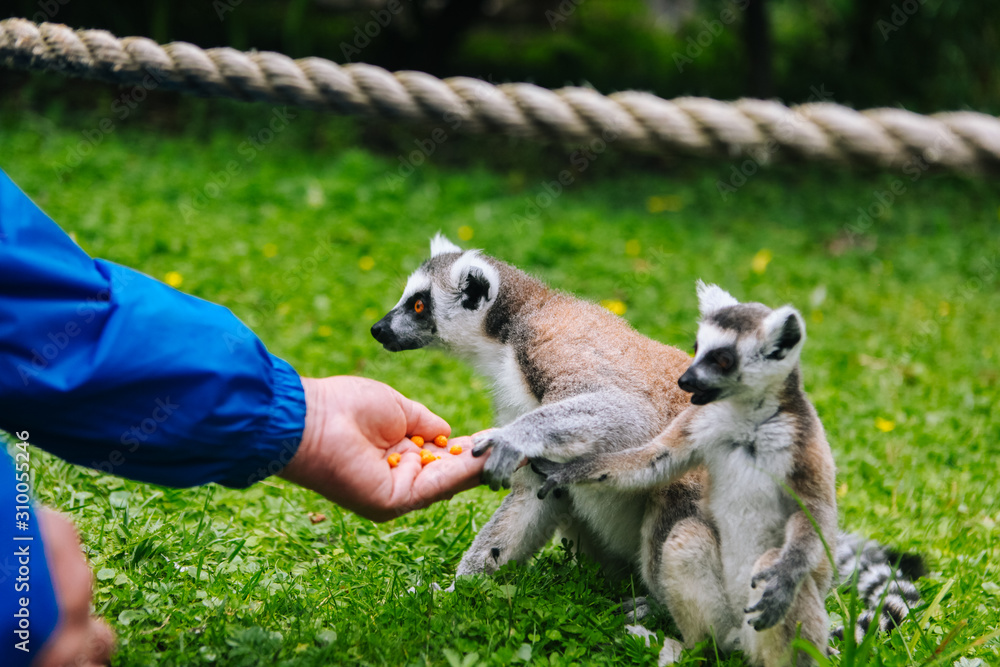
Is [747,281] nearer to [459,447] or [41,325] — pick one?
[459,447]

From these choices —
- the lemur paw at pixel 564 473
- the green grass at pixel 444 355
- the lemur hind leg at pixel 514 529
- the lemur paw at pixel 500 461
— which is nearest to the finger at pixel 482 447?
the lemur paw at pixel 500 461

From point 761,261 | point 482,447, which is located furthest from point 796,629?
point 761,261

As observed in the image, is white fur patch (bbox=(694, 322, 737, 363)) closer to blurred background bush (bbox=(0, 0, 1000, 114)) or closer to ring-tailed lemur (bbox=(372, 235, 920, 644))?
ring-tailed lemur (bbox=(372, 235, 920, 644))

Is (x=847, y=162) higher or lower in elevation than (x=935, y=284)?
higher

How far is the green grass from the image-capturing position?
2.50 m

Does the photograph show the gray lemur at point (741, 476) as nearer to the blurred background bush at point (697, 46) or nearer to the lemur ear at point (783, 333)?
the lemur ear at point (783, 333)

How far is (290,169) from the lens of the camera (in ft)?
25.8

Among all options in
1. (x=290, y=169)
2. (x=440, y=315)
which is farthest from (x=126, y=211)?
(x=440, y=315)

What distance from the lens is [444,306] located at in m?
3.32

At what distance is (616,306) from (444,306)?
8.11 feet

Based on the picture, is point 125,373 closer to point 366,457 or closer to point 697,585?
point 366,457

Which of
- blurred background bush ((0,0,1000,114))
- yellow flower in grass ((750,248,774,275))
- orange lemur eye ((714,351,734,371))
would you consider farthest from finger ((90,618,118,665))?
blurred background bush ((0,0,1000,114))

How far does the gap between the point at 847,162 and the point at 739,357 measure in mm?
1046

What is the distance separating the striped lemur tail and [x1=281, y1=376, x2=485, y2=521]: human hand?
1.33 metres
